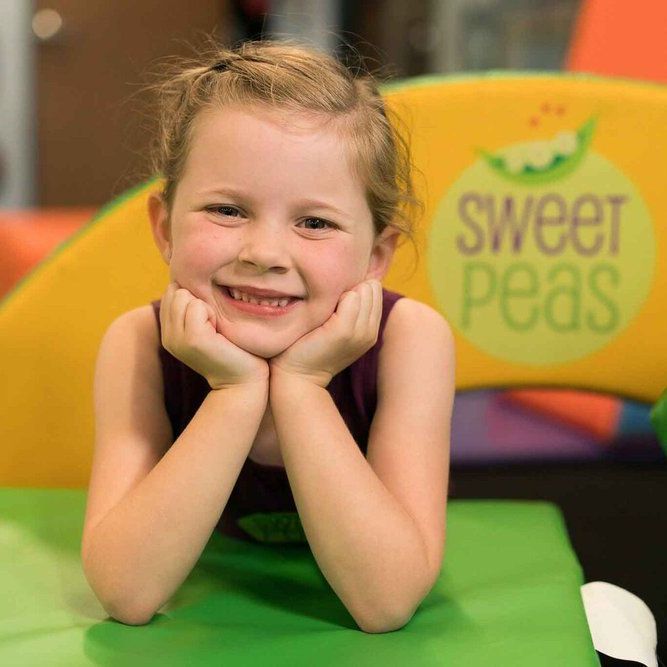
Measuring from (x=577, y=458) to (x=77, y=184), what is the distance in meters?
2.73

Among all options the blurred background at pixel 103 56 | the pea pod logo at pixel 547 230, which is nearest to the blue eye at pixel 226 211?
the pea pod logo at pixel 547 230

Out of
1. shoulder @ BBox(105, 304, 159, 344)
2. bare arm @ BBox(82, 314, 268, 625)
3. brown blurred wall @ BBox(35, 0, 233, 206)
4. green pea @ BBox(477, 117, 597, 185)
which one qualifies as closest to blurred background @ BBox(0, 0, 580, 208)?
Result: brown blurred wall @ BBox(35, 0, 233, 206)

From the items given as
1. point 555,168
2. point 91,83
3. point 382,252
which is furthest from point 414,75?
point 382,252

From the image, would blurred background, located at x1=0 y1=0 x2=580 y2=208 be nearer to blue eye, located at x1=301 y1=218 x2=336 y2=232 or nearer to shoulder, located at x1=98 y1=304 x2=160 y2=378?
shoulder, located at x1=98 y1=304 x2=160 y2=378

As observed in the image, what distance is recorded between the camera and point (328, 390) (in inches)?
39.4

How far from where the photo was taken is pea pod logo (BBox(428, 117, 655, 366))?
135 cm

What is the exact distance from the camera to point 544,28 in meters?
3.40

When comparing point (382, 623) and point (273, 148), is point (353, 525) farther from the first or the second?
point (273, 148)

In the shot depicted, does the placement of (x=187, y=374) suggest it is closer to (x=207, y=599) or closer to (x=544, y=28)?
(x=207, y=599)

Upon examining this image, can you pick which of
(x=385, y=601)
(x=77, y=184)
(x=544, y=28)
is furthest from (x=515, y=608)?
(x=77, y=184)

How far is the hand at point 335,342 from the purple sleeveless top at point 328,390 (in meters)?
0.09

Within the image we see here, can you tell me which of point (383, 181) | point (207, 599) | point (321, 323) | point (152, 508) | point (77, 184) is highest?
point (383, 181)

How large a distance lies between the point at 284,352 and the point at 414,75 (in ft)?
11.5

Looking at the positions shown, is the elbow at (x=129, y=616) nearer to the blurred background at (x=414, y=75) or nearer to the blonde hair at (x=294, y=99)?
the blonde hair at (x=294, y=99)
